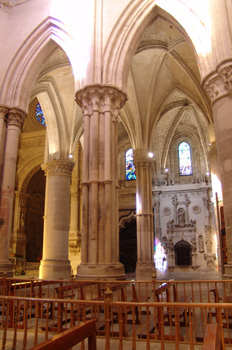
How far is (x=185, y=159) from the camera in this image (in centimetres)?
2505

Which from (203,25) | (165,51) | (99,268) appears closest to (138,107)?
(165,51)

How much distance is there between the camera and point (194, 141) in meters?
24.8

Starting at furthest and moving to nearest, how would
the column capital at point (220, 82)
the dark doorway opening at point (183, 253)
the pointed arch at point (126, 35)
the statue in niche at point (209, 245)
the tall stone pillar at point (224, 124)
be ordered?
the dark doorway opening at point (183, 253)
the statue in niche at point (209, 245)
the pointed arch at point (126, 35)
the column capital at point (220, 82)
the tall stone pillar at point (224, 124)

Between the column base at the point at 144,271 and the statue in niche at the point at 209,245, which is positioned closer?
the column base at the point at 144,271

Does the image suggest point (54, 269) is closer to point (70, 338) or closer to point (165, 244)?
point (165, 244)

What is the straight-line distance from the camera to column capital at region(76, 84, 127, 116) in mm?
10297

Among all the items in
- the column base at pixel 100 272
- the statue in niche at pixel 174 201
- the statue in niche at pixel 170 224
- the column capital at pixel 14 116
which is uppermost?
the column capital at pixel 14 116

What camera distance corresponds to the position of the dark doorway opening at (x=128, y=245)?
2456cm

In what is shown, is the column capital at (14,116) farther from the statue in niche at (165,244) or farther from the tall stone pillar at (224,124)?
the statue in niche at (165,244)

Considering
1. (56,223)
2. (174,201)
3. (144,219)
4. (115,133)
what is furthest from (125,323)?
(174,201)

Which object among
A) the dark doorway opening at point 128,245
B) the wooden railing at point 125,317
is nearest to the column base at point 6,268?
the wooden railing at point 125,317

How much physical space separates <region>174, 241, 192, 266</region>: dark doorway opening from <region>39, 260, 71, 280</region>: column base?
10.2m

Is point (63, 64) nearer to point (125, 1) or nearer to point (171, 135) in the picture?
point (125, 1)

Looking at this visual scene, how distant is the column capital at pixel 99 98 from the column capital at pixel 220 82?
2.95 m
